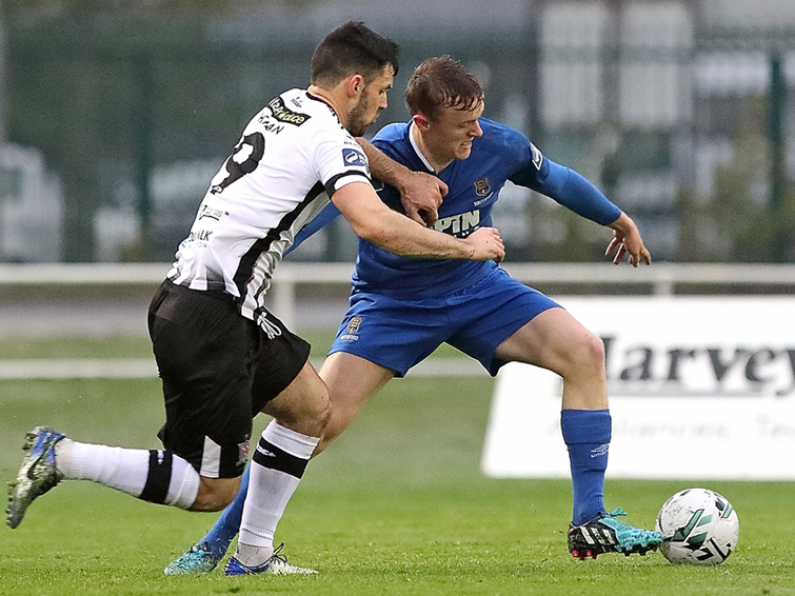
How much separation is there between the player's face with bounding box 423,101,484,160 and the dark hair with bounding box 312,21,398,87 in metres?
0.58

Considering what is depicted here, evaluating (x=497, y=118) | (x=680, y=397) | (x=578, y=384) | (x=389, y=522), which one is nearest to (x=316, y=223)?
(x=578, y=384)

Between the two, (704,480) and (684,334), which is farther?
(684,334)

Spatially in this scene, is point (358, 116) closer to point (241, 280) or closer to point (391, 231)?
point (391, 231)

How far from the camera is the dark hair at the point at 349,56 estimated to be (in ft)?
16.9

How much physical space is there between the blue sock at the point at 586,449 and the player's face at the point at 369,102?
155 cm

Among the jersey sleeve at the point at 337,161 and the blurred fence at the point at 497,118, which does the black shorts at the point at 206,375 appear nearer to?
the jersey sleeve at the point at 337,161

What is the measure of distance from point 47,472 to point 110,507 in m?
3.93

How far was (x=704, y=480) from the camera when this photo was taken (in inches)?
352

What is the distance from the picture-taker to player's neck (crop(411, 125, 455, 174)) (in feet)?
19.5

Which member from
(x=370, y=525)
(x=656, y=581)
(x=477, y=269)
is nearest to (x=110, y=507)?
(x=370, y=525)

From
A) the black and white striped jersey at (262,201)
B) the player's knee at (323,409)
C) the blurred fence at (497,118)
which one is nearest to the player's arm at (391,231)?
the black and white striped jersey at (262,201)

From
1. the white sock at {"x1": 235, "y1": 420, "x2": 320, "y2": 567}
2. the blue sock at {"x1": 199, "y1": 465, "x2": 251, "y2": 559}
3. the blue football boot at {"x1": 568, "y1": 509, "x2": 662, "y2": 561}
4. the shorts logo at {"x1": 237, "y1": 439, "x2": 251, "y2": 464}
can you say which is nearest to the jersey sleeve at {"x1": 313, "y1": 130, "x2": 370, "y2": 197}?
the shorts logo at {"x1": 237, "y1": 439, "x2": 251, "y2": 464}

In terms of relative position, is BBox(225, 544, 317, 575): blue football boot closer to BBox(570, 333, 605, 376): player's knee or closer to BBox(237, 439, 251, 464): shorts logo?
BBox(237, 439, 251, 464): shorts logo

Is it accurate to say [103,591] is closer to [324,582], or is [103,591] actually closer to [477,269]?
[324,582]
